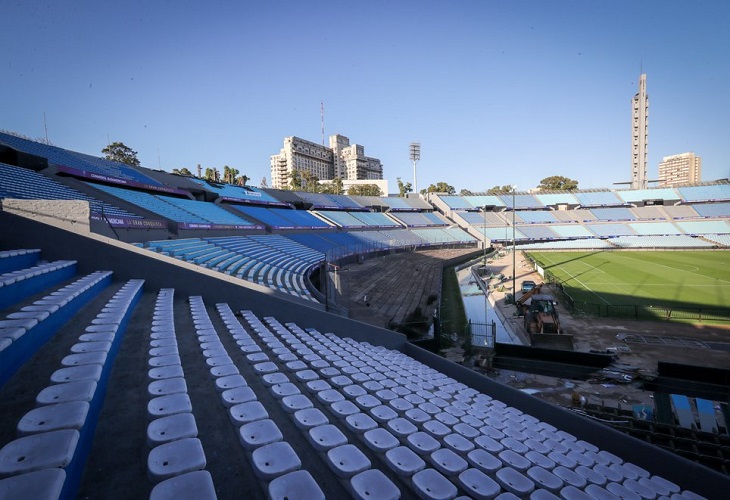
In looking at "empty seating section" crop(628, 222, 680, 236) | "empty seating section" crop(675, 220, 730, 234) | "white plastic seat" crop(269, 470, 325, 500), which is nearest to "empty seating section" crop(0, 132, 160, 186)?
"white plastic seat" crop(269, 470, 325, 500)

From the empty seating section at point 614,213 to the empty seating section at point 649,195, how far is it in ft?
10.9

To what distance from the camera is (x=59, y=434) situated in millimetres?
2018

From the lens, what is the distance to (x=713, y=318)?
13938 millimetres

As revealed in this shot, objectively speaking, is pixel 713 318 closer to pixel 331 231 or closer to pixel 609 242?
pixel 331 231

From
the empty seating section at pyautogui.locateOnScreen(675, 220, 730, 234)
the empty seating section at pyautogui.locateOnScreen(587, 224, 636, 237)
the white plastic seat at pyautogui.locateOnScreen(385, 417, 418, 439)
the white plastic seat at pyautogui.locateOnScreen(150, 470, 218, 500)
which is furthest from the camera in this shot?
the empty seating section at pyautogui.locateOnScreen(587, 224, 636, 237)

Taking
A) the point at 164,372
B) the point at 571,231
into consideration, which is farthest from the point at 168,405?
the point at 571,231

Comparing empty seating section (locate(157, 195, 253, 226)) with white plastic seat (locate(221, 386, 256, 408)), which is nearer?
white plastic seat (locate(221, 386, 256, 408))

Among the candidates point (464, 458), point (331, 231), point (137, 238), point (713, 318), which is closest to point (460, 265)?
point (331, 231)

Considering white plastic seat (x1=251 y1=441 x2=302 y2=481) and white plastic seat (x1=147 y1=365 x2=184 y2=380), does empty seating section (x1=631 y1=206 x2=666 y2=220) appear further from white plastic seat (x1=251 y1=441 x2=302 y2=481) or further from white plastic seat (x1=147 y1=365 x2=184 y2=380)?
white plastic seat (x1=147 y1=365 x2=184 y2=380)

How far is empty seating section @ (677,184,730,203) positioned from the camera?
51188mm

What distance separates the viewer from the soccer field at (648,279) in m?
17.8

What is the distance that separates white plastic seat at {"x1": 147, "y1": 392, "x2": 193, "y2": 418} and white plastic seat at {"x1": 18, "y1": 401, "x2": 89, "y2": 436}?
508 millimetres

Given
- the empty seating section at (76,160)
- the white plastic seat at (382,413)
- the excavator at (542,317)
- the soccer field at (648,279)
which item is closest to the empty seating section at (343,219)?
the empty seating section at (76,160)

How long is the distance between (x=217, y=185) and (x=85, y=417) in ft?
109
